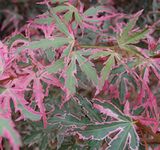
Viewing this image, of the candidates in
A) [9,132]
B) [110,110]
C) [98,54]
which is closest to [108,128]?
[110,110]

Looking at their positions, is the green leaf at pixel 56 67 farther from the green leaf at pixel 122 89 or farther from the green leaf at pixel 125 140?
the green leaf at pixel 122 89

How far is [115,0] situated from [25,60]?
101 cm

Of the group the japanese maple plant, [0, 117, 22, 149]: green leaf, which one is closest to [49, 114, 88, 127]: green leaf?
the japanese maple plant

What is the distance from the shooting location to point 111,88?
1.33 meters

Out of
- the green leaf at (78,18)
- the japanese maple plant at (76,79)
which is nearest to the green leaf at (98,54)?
the japanese maple plant at (76,79)

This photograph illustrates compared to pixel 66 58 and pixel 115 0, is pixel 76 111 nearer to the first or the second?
pixel 66 58

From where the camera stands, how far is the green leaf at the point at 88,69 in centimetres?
92

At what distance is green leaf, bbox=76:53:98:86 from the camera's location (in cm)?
92

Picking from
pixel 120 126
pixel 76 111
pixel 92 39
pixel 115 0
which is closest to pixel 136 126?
A: pixel 120 126

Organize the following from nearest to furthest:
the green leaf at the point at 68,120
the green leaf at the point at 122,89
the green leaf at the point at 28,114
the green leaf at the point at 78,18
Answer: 1. the green leaf at the point at 28,114
2. the green leaf at the point at 68,120
3. the green leaf at the point at 78,18
4. the green leaf at the point at 122,89

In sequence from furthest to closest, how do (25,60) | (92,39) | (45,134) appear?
(92,39) → (45,134) → (25,60)

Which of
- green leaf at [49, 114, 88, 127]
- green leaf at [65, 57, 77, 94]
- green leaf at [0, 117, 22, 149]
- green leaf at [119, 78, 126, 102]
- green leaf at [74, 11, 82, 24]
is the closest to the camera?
green leaf at [0, 117, 22, 149]

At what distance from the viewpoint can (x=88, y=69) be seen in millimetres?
928

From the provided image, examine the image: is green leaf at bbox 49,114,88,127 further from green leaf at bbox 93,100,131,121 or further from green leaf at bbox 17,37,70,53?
green leaf at bbox 17,37,70,53
